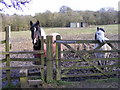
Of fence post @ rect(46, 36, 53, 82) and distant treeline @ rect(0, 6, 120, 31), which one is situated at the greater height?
distant treeline @ rect(0, 6, 120, 31)

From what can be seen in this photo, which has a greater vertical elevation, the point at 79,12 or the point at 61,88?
the point at 79,12

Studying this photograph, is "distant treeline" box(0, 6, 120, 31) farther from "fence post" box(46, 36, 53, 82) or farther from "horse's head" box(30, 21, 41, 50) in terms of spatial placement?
"fence post" box(46, 36, 53, 82)

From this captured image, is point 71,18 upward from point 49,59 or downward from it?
upward

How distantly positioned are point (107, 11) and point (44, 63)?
26.8 metres

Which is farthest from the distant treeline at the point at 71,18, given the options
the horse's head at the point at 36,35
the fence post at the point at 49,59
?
the fence post at the point at 49,59

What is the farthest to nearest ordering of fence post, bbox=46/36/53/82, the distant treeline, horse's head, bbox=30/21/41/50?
the distant treeline < horse's head, bbox=30/21/41/50 < fence post, bbox=46/36/53/82

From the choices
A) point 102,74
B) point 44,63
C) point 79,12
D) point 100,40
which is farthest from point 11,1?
point 79,12

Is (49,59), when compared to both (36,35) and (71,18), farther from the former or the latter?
(71,18)

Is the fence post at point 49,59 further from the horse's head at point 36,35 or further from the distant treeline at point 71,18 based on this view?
the distant treeline at point 71,18

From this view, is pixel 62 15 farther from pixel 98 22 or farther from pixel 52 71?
pixel 52 71

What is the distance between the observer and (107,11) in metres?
31.0

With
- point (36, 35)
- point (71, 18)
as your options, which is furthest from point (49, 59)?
point (71, 18)

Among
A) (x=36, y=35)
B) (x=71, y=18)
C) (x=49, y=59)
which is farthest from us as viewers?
(x=71, y=18)

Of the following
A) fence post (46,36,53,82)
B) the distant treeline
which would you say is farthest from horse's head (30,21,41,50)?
the distant treeline
